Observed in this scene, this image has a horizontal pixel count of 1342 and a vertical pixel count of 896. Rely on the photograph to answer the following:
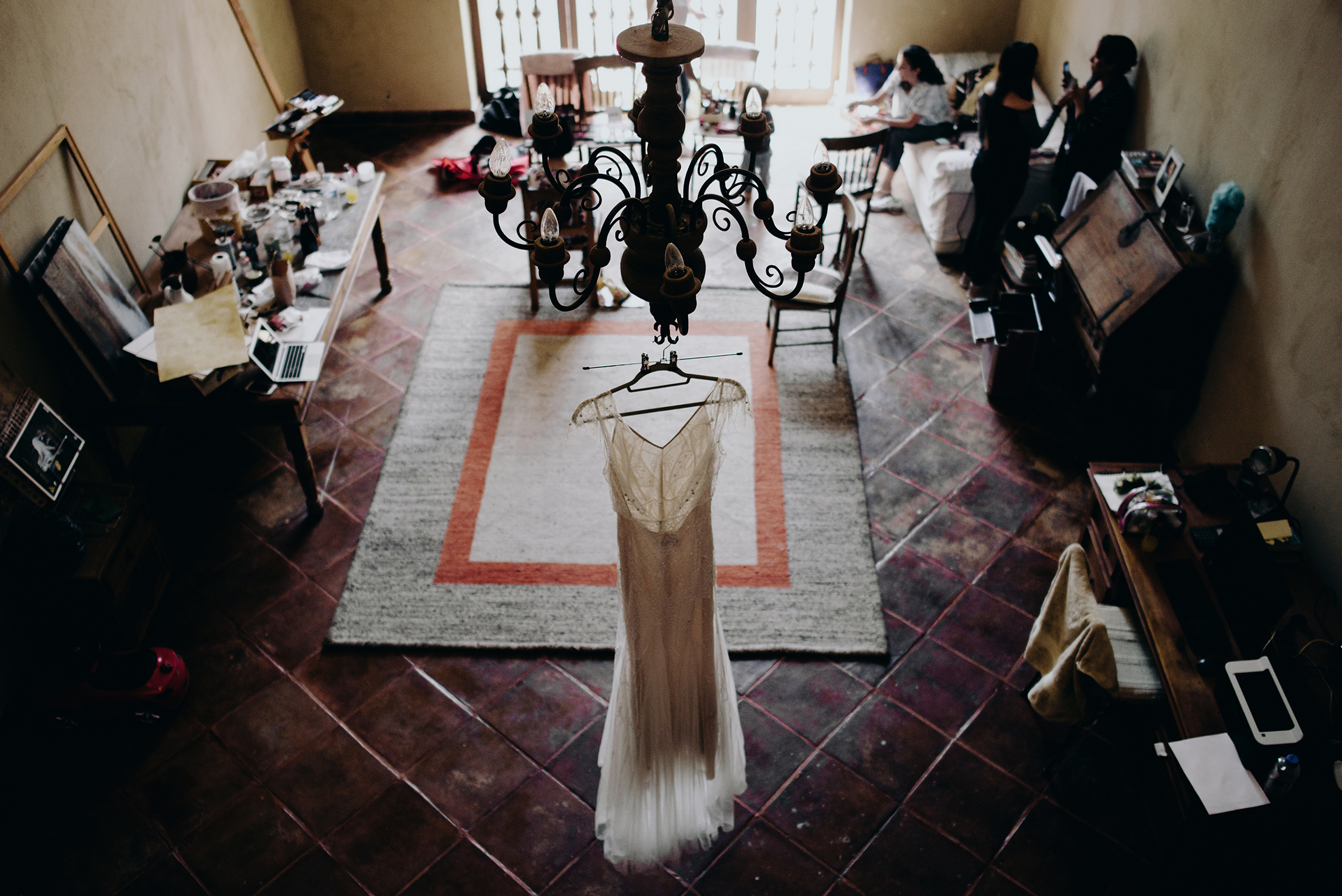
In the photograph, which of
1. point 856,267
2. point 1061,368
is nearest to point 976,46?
point 856,267

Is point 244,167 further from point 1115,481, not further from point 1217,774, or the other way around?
point 1217,774

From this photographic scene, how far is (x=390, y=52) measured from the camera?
8.22 m

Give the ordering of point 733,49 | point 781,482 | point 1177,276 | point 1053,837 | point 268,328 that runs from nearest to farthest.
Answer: point 1053,837
point 1177,276
point 268,328
point 781,482
point 733,49

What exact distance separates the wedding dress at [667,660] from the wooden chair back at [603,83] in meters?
4.41

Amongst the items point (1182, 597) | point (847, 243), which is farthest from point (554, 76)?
point (1182, 597)

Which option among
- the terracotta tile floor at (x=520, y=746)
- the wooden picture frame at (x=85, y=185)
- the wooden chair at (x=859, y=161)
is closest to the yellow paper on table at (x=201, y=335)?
the wooden picture frame at (x=85, y=185)

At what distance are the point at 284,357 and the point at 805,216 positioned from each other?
122 inches

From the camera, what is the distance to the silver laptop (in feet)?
15.1

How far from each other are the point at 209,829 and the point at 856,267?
5141 mm

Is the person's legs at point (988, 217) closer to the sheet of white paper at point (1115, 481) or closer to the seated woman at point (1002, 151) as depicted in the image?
the seated woman at point (1002, 151)

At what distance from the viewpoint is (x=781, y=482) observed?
5.14 metres

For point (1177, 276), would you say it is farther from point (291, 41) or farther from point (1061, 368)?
point (291, 41)

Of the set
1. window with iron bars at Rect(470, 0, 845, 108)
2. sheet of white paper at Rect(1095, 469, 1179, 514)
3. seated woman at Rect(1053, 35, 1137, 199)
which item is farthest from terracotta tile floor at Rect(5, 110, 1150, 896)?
window with iron bars at Rect(470, 0, 845, 108)

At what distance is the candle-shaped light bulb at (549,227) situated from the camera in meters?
2.43
